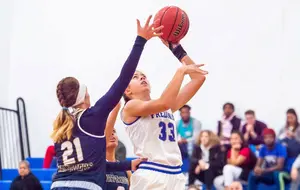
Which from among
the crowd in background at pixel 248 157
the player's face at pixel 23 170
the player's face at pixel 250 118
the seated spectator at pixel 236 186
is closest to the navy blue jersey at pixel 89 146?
the seated spectator at pixel 236 186

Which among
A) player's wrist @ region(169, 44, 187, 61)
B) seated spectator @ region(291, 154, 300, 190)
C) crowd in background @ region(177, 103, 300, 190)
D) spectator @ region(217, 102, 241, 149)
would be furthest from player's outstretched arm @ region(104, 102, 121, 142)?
spectator @ region(217, 102, 241, 149)

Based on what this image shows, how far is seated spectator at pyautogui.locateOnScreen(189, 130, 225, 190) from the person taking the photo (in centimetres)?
926

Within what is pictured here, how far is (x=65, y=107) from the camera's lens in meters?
4.31

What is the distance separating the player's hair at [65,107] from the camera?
13.9 feet

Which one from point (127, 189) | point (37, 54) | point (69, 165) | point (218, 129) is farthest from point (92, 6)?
point (69, 165)

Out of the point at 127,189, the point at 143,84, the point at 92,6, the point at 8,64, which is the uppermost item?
the point at 92,6

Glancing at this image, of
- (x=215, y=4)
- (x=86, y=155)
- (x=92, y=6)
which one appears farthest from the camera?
(x=92, y=6)

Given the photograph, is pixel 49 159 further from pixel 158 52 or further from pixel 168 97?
pixel 168 97

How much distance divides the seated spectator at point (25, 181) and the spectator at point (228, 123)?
8.52 ft

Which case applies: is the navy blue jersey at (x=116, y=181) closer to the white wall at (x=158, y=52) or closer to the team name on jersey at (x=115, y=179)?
the team name on jersey at (x=115, y=179)

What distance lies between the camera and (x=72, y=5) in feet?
39.0

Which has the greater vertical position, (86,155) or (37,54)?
(37,54)

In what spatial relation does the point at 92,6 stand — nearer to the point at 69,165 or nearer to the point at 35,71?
the point at 35,71

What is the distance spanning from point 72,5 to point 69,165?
789 cm
